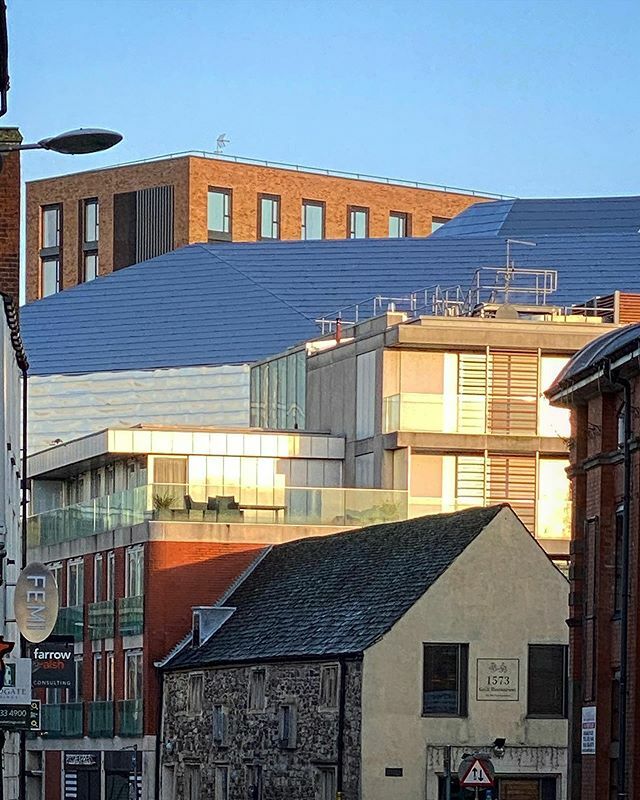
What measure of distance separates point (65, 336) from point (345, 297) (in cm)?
1506

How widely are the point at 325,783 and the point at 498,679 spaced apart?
15.7ft

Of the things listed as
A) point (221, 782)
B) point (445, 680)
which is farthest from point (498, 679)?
point (221, 782)

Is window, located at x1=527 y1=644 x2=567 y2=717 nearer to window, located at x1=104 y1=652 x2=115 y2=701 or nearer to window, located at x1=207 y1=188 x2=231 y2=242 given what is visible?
window, located at x1=104 y1=652 x2=115 y2=701

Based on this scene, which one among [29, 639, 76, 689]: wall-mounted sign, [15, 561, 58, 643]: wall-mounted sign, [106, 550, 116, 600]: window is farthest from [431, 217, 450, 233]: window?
[15, 561, 58, 643]: wall-mounted sign

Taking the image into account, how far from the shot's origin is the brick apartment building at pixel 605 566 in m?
45.2

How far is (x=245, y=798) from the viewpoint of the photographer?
62406 mm

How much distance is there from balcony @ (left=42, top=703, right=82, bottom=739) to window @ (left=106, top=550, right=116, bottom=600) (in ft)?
13.4

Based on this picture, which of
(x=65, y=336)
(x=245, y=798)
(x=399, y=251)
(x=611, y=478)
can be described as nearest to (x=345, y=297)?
(x=399, y=251)

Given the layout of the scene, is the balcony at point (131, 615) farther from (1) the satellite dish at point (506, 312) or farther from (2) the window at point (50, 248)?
(2) the window at point (50, 248)

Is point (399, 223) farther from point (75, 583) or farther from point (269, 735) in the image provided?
point (269, 735)

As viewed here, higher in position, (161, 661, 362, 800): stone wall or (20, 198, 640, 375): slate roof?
(20, 198, 640, 375): slate roof

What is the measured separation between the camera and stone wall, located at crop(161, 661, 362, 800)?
57750 mm

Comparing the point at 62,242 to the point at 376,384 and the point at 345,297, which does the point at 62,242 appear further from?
the point at 376,384

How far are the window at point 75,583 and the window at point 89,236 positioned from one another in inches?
3091
